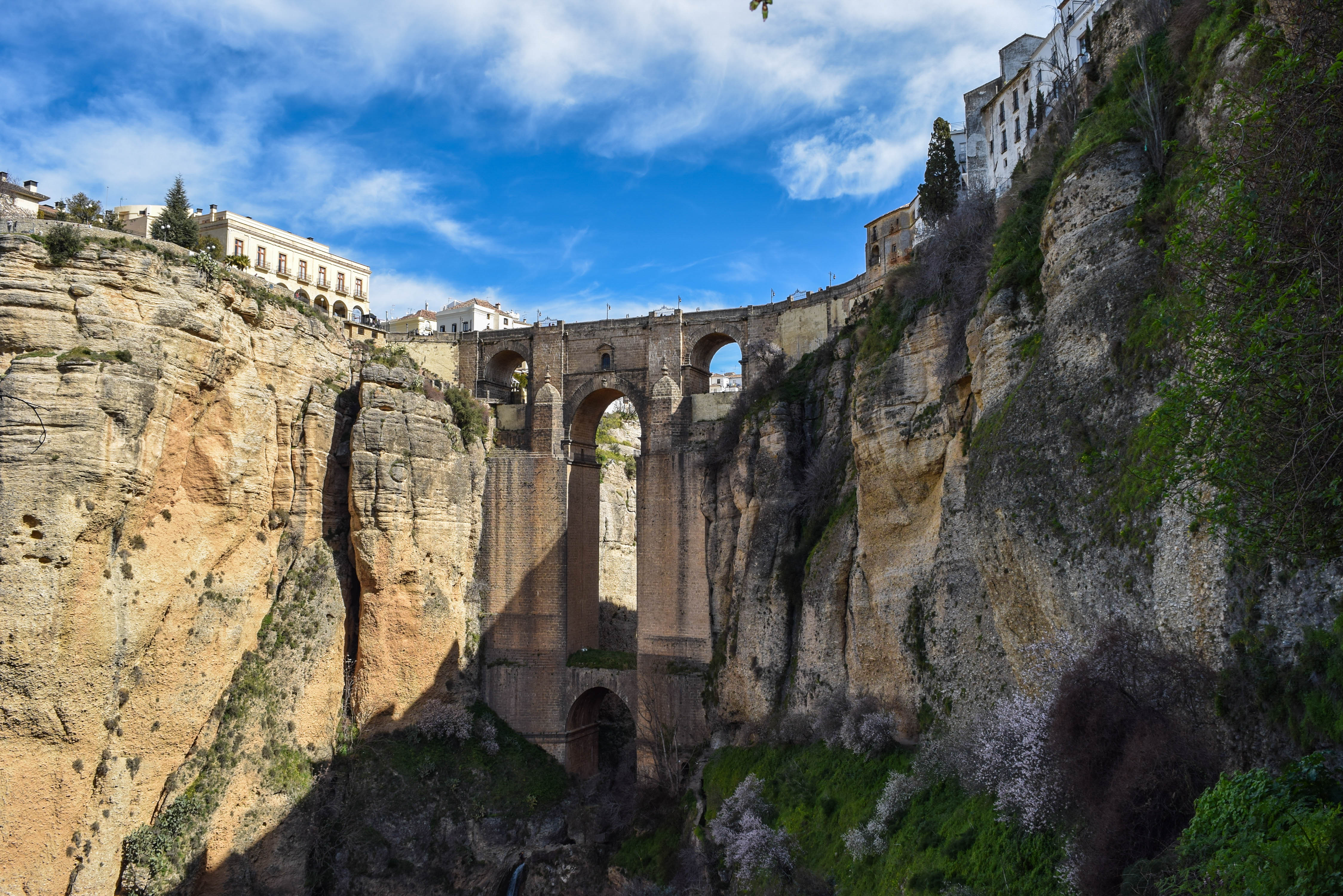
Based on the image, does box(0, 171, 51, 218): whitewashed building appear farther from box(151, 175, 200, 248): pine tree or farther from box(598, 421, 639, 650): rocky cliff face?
box(598, 421, 639, 650): rocky cliff face

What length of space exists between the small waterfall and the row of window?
76.3ft

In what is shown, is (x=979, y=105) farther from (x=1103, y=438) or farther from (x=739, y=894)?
(x=739, y=894)

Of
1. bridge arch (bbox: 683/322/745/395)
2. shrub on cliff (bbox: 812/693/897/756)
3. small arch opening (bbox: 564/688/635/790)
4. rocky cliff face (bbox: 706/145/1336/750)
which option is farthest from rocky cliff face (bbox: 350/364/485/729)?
shrub on cliff (bbox: 812/693/897/756)

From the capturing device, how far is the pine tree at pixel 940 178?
22312 millimetres

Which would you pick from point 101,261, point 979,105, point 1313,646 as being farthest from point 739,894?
point 979,105

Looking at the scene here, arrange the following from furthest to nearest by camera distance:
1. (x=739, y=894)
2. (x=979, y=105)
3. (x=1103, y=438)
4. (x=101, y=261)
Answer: (x=979, y=105)
(x=101, y=261)
(x=739, y=894)
(x=1103, y=438)

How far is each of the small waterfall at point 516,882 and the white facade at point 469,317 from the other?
110ft

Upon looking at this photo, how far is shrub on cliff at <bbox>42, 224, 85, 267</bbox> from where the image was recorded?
2036cm

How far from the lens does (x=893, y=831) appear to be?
1384 cm

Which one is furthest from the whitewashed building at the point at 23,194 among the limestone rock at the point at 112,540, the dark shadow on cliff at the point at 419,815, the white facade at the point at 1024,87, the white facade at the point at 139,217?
the white facade at the point at 1024,87

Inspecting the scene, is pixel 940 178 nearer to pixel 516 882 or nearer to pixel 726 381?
pixel 516 882

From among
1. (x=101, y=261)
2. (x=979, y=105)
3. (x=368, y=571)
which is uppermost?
(x=979, y=105)

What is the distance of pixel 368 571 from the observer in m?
26.4

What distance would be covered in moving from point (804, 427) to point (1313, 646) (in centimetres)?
1671
